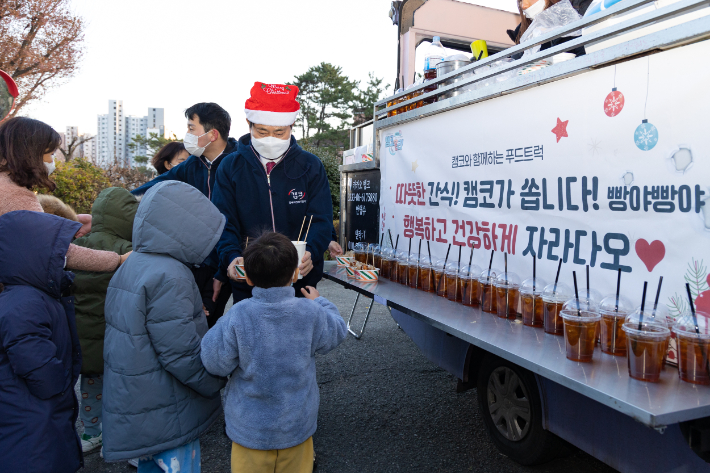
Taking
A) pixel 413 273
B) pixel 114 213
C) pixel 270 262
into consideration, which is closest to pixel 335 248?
pixel 413 273

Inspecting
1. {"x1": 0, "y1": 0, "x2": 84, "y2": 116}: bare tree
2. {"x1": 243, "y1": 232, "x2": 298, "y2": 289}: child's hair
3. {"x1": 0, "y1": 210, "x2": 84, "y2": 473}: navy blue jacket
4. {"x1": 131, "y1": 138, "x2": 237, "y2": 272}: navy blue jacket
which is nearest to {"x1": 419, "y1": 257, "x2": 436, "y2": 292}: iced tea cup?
{"x1": 243, "y1": 232, "x2": 298, "y2": 289}: child's hair

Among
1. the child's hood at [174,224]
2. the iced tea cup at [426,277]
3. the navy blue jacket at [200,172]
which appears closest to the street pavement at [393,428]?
the iced tea cup at [426,277]

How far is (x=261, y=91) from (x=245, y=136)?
15.6 inches

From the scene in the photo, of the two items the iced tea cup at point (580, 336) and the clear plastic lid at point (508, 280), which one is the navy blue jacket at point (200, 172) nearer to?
the clear plastic lid at point (508, 280)

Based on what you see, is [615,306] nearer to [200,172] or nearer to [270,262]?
[270,262]

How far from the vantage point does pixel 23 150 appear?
260cm

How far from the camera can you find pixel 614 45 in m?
2.00

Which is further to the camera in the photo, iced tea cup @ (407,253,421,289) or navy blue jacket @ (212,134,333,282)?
iced tea cup @ (407,253,421,289)

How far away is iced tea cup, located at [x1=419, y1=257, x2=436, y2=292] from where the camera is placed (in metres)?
3.18

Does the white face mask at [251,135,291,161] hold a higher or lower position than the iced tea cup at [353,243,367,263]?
higher

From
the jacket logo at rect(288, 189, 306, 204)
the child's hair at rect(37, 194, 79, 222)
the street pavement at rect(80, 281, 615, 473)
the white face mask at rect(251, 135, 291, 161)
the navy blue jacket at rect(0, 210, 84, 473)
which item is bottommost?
the street pavement at rect(80, 281, 615, 473)

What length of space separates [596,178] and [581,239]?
0.96 feet

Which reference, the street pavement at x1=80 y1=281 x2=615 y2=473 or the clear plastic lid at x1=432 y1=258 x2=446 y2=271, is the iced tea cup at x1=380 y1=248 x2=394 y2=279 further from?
the street pavement at x1=80 y1=281 x2=615 y2=473

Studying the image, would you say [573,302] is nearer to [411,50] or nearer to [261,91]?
[261,91]
